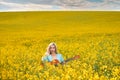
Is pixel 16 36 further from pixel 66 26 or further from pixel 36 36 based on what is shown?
pixel 66 26

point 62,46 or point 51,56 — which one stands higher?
point 51,56

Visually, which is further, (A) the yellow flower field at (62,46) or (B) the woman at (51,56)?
(B) the woman at (51,56)

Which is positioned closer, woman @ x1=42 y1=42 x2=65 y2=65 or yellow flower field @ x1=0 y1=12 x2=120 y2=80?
yellow flower field @ x1=0 y1=12 x2=120 y2=80

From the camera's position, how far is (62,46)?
1141cm

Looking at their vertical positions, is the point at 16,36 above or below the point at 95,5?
below

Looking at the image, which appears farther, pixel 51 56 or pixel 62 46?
pixel 62 46

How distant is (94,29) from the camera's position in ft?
56.7

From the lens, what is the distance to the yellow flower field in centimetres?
664

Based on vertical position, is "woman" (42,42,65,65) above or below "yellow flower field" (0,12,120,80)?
above

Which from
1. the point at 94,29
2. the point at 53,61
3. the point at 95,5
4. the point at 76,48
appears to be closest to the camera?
the point at 53,61

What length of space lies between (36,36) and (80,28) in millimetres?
3178

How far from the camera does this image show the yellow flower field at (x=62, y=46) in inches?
261

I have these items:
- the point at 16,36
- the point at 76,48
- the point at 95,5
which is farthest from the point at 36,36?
the point at 76,48

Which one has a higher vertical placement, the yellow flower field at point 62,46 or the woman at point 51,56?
the woman at point 51,56
